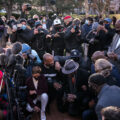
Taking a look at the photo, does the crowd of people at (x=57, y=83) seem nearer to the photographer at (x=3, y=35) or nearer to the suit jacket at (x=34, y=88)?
the suit jacket at (x=34, y=88)

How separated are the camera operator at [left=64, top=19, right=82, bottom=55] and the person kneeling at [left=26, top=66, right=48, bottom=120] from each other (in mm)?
2007

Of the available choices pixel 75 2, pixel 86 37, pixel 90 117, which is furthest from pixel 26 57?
pixel 75 2

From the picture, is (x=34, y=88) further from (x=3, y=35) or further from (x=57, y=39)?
(x=3, y=35)

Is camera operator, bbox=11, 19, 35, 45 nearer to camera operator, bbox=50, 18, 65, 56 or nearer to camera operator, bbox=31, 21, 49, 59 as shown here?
camera operator, bbox=31, 21, 49, 59

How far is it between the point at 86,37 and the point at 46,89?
2.43 m

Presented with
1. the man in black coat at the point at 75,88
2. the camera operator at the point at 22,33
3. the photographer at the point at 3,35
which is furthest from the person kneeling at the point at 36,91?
the photographer at the point at 3,35

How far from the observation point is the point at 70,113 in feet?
13.7

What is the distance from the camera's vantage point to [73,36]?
5.85 meters

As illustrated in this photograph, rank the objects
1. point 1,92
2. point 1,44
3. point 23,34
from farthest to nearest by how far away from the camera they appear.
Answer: point 1,44 < point 23,34 < point 1,92

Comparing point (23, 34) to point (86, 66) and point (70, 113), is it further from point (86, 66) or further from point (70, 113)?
point (70, 113)

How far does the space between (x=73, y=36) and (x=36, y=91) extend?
7.79 feet

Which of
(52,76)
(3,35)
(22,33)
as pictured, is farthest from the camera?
(3,35)

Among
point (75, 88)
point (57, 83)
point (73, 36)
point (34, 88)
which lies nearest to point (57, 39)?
point (73, 36)

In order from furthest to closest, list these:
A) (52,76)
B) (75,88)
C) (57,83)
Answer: (52,76) < (57,83) < (75,88)
